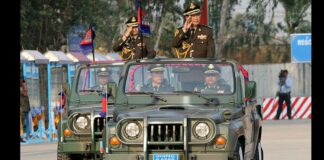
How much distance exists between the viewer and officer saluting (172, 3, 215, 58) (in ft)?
55.4

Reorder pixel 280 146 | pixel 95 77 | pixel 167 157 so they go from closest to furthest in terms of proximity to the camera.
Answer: pixel 167 157 < pixel 95 77 < pixel 280 146

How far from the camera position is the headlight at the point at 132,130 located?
13.5m

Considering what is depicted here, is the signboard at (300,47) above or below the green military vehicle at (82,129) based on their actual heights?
above

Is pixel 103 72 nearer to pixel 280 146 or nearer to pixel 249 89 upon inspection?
pixel 249 89

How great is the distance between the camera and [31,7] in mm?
38062

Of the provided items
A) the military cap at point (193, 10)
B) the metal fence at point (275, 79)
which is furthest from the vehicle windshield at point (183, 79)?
the metal fence at point (275, 79)

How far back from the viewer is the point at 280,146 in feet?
79.2

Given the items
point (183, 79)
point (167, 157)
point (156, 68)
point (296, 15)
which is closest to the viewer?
point (167, 157)

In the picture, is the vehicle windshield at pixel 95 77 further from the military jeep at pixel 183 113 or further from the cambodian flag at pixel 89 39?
the military jeep at pixel 183 113

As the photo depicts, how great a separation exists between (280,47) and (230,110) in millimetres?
47461

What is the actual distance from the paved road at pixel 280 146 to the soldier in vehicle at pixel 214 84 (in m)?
5.59

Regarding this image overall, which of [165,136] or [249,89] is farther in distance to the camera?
[249,89]

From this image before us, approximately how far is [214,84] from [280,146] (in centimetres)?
956

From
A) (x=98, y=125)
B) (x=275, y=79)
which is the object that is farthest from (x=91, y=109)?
(x=275, y=79)
